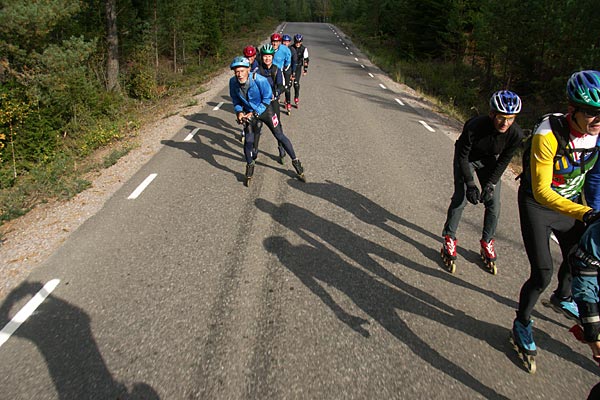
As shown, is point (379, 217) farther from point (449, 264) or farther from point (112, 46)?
point (112, 46)

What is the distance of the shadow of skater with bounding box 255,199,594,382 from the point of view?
3427 mm

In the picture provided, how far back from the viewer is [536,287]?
9.84 feet

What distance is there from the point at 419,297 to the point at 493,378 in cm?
106

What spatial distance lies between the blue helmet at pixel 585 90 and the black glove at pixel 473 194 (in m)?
1.48

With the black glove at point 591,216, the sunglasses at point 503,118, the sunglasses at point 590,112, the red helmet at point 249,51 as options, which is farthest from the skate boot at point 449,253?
the red helmet at point 249,51

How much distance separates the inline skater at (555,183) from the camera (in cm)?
259

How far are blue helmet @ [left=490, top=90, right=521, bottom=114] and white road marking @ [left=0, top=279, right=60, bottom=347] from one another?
4.88 meters

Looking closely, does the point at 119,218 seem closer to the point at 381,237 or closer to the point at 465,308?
the point at 381,237

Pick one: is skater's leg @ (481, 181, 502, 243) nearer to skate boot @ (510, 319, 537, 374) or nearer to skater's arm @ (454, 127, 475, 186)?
skater's arm @ (454, 127, 475, 186)

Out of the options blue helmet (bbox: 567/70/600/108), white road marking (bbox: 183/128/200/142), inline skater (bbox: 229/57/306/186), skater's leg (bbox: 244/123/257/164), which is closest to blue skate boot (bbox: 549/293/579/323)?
blue helmet (bbox: 567/70/600/108)

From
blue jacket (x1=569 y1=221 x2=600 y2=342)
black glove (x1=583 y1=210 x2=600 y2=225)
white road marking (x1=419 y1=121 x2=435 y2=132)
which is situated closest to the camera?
blue jacket (x1=569 y1=221 x2=600 y2=342)

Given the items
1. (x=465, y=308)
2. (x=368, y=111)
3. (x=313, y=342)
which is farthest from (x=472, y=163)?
(x=368, y=111)

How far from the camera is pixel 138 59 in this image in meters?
21.4

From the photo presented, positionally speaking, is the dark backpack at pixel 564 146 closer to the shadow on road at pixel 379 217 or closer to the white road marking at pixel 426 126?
the shadow on road at pixel 379 217
